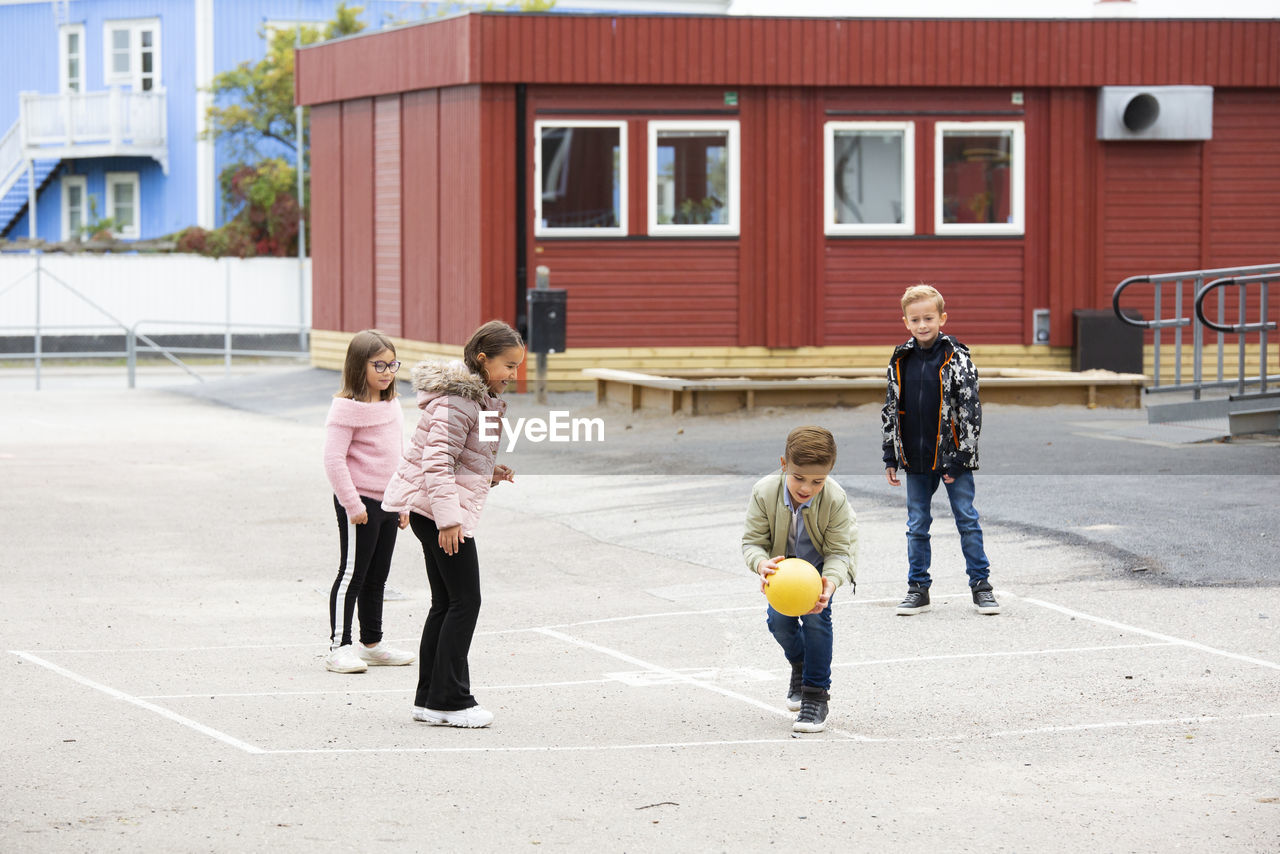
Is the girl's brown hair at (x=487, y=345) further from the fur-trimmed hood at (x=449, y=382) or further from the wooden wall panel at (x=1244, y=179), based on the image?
the wooden wall panel at (x=1244, y=179)

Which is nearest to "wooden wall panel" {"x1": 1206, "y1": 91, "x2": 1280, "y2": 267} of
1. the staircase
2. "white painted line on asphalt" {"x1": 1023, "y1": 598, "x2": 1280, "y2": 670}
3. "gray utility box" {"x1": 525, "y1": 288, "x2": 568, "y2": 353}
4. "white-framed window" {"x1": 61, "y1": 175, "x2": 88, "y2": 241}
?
A: "gray utility box" {"x1": 525, "y1": 288, "x2": 568, "y2": 353}

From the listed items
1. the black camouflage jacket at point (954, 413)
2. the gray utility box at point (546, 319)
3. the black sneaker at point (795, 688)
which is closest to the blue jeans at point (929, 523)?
the black camouflage jacket at point (954, 413)

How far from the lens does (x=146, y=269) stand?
136ft

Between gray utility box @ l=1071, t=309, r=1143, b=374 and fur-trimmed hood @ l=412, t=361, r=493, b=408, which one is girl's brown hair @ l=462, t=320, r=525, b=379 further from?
gray utility box @ l=1071, t=309, r=1143, b=374

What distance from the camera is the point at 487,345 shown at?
23.7 ft

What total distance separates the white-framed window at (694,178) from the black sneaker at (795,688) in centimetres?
1629

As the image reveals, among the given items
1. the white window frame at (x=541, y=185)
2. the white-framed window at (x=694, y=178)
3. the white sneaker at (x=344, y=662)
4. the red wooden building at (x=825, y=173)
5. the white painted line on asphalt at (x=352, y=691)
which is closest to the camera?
the white painted line on asphalt at (x=352, y=691)

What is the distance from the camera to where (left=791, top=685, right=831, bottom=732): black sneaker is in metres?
7.16

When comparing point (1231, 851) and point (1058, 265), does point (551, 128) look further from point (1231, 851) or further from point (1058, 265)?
point (1231, 851)

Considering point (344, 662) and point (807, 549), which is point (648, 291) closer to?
Answer: point (344, 662)

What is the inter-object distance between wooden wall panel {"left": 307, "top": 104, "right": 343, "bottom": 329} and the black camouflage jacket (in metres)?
19.1

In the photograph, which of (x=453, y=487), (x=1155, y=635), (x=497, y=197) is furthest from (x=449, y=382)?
(x=497, y=197)

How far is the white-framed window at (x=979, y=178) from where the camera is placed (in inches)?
933

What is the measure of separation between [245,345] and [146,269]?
111 inches
